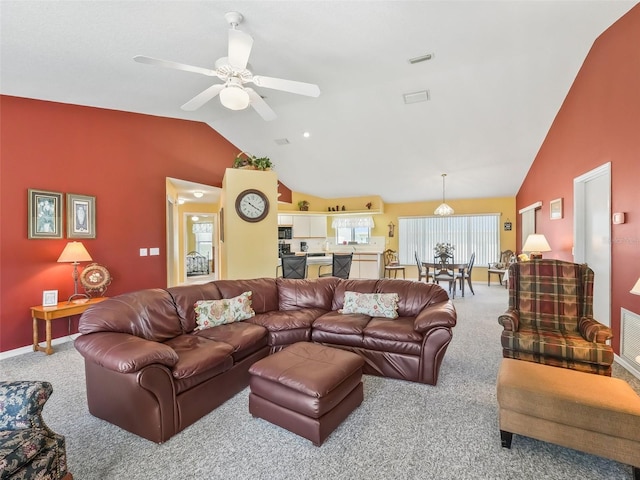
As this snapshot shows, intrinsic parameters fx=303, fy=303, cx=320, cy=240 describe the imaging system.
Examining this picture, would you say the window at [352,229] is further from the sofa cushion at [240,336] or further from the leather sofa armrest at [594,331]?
the leather sofa armrest at [594,331]

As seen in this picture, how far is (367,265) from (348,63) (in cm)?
563

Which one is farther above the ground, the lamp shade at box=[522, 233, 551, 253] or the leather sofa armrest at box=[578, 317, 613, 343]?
the lamp shade at box=[522, 233, 551, 253]

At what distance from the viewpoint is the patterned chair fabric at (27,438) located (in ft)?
4.12

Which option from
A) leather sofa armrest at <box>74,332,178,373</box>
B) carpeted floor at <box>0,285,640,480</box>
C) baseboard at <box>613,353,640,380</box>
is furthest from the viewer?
baseboard at <box>613,353,640,380</box>

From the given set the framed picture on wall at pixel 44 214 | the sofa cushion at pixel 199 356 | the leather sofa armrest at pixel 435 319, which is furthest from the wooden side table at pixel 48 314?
the leather sofa armrest at pixel 435 319

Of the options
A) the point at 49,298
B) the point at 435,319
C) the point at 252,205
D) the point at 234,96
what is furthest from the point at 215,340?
the point at 252,205

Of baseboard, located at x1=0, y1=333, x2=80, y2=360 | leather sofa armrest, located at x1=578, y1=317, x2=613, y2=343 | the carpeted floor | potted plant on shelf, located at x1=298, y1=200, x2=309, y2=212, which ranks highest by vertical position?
potted plant on shelf, located at x1=298, y1=200, x2=309, y2=212

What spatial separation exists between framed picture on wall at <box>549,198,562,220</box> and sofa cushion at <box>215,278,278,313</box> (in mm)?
4550

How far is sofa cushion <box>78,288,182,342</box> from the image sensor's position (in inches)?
91.6

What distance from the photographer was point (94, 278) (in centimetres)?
389

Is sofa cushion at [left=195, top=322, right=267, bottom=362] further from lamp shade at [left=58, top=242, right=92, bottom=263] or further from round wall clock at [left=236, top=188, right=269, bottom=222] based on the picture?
round wall clock at [left=236, top=188, right=269, bottom=222]

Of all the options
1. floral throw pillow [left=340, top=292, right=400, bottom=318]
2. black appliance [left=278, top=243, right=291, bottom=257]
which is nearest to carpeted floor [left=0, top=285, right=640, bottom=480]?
floral throw pillow [left=340, top=292, right=400, bottom=318]

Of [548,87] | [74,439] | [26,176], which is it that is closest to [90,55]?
[26,176]

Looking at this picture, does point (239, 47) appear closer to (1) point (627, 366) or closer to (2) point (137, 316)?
(2) point (137, 316)
